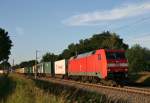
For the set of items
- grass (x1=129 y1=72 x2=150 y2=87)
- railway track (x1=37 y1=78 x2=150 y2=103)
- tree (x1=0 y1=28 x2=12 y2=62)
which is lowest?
railway track (x1=37 y1=78 x2=150 y2=103)

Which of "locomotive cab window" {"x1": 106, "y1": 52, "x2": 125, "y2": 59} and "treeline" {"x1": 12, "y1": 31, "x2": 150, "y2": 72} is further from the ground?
"treeline" {"x1": 12, "y1": 31, "x2": 150, "y2": 72}

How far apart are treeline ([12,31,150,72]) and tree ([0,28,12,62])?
13.5 metres

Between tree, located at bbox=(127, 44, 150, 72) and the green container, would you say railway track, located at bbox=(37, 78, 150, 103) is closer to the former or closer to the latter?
tree, located at bbox=(127, 44, 150, 72)

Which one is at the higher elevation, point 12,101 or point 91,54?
point 91,54

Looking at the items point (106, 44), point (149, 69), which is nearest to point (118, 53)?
point (149, 69)

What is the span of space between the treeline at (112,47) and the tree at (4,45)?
44.4 feet

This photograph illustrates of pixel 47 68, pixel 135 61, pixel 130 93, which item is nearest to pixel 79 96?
pixel 130 93

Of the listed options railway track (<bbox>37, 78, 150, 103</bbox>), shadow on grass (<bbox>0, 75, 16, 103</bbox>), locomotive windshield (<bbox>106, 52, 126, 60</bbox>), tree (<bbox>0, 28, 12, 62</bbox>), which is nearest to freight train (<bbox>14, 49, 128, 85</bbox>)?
locomotive windshield (<bbox>106, 52, 126, 60</bbox>)

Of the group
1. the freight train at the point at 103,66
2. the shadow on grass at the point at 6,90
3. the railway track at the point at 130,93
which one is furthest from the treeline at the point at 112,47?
the railway track at the point at 130,93

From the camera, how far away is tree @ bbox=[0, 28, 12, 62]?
2928 inches

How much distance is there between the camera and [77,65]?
46.8m

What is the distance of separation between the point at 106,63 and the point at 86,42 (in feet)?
373

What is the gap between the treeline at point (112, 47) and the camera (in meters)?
64.4

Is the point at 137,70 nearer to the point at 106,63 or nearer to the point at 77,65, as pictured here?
the point at 77,65
